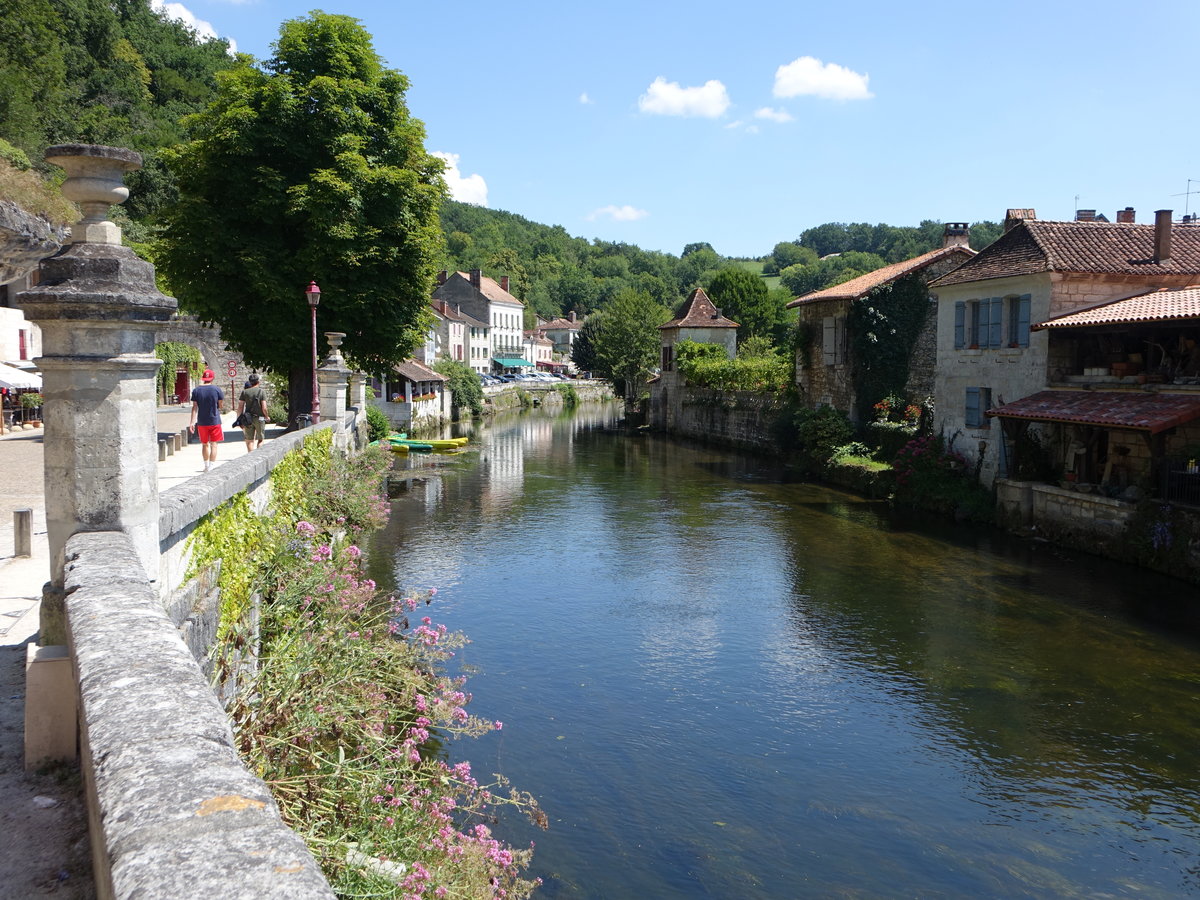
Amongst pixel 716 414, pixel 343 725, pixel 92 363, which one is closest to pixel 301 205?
pixel 343 725

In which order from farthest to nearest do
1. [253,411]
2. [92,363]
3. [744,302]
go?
[744,302] → [253,411] → [92,363]

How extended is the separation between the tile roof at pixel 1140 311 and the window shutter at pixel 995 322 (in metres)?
1.97

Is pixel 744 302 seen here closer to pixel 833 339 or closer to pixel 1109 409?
pixel 833 339

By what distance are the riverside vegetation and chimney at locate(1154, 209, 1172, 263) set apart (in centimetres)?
2104

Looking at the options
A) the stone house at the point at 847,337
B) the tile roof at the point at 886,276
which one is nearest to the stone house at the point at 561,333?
the stone house at the point at 847,337

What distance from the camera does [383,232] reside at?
81.0ft

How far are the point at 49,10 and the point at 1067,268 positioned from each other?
2036 inches

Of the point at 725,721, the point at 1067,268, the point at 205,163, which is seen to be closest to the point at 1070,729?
the point at 725,721

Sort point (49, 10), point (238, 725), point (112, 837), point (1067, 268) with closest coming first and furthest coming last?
point (112, 837) → point (238, 725) → point (1067, 268) → point (49, 10)

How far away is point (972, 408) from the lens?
2598cm

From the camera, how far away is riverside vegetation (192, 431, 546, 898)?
5.93 m

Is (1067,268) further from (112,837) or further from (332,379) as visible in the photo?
(112,837)

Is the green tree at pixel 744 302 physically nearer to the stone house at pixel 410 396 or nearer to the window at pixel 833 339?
the stone house at pixel 410 396

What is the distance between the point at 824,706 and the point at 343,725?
7.02 metres
